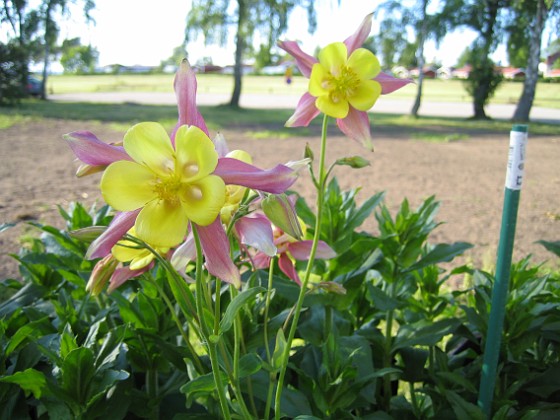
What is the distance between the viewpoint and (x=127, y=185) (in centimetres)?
79

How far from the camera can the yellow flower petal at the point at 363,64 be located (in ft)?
3.38

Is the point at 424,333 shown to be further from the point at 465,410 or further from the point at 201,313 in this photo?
the point at 201,313

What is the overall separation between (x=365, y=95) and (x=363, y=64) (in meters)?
0.06

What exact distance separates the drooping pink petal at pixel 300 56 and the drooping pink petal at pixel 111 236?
0.46 m

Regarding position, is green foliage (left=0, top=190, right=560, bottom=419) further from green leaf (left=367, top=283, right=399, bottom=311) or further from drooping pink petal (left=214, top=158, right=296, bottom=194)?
drooping pink petal (left=214, top=158, right=296, bottom=194)

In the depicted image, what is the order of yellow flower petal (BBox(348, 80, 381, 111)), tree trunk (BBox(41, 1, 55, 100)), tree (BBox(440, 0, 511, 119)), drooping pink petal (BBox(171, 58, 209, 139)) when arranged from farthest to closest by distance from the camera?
1. tree trunk (BBox(41, 1, 55, 100))
2. tree (BBox(440, 0, 511, 119))
3. yellow flower petal (BBox(348, 80, 381, 111))
4. drooping pink petal (BBox(171, 58, 209, 139))

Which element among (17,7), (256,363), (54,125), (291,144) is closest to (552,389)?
(256,363)

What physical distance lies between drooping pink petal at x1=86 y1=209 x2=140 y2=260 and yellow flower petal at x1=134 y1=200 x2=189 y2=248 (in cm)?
5

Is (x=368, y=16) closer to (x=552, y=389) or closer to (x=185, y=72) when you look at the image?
(x=185, y=72)

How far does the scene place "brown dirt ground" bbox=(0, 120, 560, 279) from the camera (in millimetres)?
4430

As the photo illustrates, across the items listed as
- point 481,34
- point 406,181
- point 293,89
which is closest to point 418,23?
point 481,34

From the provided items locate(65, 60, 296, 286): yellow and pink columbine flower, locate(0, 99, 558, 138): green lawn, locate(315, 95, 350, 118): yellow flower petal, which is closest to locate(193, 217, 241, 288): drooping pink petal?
locate(65, 60, 296, 286): yellow and pink columbine flower

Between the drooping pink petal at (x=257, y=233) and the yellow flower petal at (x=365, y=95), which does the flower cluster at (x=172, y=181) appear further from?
the yellow flower petal at (x=365, y=95)

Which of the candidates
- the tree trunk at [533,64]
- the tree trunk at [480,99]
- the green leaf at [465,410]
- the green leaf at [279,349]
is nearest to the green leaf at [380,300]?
the green leaf at [465,410]
